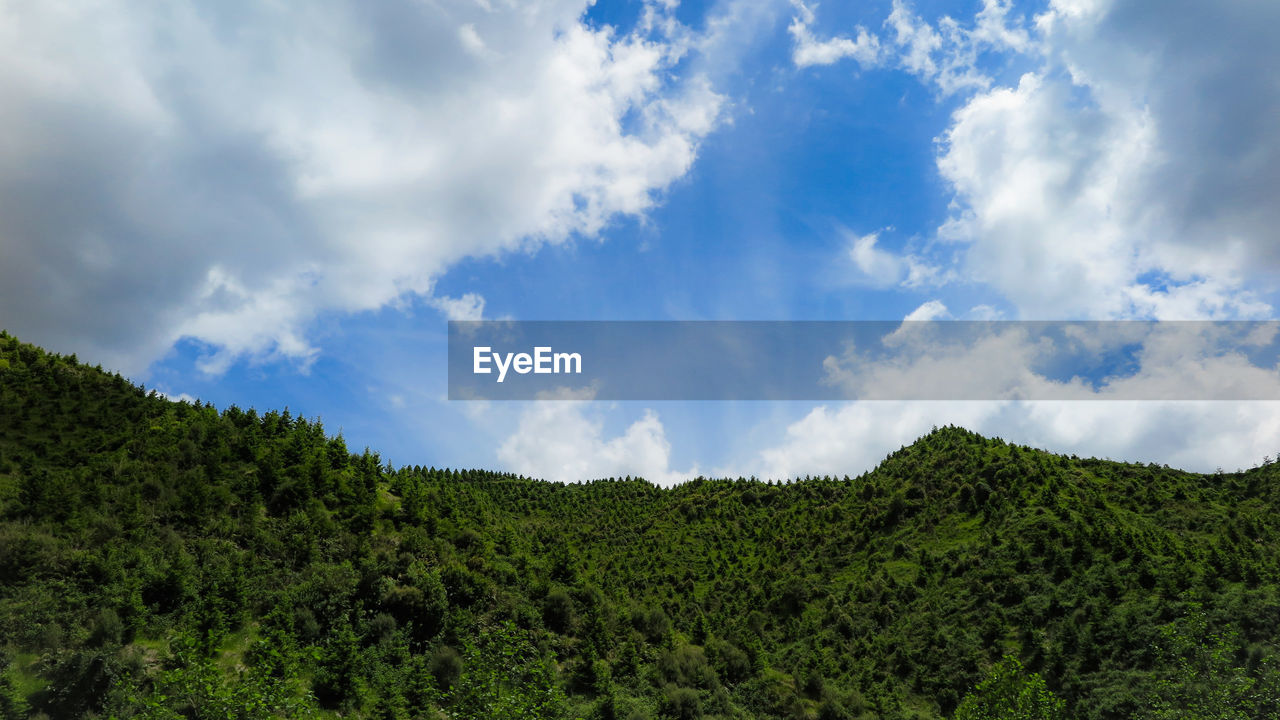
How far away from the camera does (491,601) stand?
1720 inches

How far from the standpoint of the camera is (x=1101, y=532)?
55.8 m

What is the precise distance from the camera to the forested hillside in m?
28.9

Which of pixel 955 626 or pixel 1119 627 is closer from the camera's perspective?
pixel 1119 627

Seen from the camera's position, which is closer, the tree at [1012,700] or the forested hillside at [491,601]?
the forested hillside at [491,601]

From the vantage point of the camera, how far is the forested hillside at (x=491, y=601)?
28.9m

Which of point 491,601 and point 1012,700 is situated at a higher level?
point 491,601

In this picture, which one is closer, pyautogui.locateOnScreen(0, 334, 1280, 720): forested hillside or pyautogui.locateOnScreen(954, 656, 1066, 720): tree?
pyautogui.locateOnScreen(0, 334, 1280, 720): forested hillside

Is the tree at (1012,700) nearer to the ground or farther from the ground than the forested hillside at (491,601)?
nearer to the ground

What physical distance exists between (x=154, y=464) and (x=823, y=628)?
66.2 m

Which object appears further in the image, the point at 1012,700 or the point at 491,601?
the point at 491,601

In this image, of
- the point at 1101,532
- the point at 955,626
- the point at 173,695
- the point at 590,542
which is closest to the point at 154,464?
the point at 173,695

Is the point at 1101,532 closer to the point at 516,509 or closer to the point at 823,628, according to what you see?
the point at 823,628

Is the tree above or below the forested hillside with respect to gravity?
below

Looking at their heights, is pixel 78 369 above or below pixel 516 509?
above
